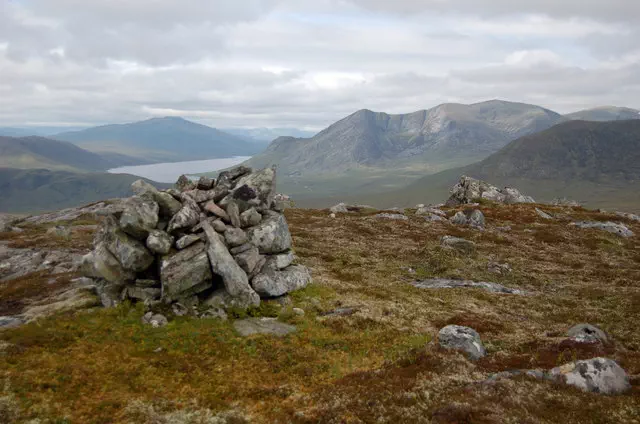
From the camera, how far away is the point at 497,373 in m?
24.3

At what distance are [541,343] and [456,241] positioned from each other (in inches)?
1342

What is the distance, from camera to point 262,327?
3138 centimetres

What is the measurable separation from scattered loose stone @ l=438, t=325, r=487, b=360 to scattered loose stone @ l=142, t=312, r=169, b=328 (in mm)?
19916

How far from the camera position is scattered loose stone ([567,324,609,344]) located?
2864 cm

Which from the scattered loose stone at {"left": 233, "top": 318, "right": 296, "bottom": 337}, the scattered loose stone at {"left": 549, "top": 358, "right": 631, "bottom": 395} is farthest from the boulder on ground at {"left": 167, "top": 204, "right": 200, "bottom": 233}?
the scattered loose stone at {"left": 549, "top": 358, "right": 631, "bottom": 395}

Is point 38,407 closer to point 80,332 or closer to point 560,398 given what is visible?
point 80,332

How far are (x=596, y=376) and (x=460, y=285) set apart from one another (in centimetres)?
2502

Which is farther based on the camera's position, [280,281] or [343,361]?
[280,281]

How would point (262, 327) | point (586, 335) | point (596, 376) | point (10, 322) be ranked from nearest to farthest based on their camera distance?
point (596, 376) → point (586, 335) → point (10, 322) → point (262, 327)

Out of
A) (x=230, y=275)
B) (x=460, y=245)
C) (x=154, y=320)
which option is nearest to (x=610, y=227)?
(x=460, y=245)

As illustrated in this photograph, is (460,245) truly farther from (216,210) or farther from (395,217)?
(216,210)

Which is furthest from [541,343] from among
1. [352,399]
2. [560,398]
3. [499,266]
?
[499,266]

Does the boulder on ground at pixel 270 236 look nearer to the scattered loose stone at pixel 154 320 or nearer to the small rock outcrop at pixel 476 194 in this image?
the scattered loose stone at pixel 154 320

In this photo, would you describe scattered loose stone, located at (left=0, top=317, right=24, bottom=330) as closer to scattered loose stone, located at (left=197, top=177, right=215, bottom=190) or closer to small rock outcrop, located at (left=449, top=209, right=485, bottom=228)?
scattered loose stone, located at (left=197, top=177, right=215, bottom=190)
